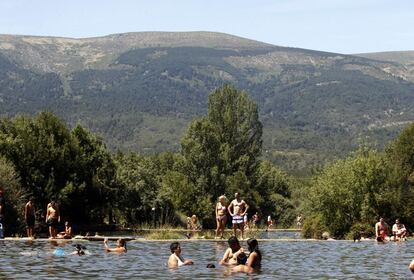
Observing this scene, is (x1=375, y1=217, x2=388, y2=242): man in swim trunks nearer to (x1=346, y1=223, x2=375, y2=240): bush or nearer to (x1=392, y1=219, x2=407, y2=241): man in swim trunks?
(x1=392, y1=219, x2=407, y2=241): man in swim trunks

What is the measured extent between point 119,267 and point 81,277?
11.6 feet

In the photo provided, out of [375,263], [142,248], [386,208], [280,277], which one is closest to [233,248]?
[280,277]

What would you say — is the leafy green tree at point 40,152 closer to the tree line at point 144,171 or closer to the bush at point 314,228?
the tree line at point 144,171

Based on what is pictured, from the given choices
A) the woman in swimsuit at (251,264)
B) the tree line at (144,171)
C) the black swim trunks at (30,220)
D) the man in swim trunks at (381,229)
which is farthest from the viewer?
the tree line at (144,171)

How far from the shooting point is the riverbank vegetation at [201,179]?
57.3 metres

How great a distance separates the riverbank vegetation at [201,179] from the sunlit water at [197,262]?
569 inches

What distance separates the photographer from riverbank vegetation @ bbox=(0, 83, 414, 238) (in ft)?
188

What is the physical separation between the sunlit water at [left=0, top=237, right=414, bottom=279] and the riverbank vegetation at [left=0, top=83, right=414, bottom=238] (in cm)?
1445

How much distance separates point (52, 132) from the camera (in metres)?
79.6

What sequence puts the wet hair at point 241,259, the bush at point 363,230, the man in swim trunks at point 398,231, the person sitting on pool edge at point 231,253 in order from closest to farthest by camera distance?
the wet hair at point 241,259
the person sitting on pool edge at point 231,253
the man in swim trunks at point 398,231
the bush at point 363,230

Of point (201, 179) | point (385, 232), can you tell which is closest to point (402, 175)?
point (385, 232)

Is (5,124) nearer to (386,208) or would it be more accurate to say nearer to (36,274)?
(386,208)

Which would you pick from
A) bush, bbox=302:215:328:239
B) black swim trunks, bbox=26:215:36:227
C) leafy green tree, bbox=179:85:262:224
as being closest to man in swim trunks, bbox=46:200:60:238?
black swim trunks, bbox=26:215:36:227

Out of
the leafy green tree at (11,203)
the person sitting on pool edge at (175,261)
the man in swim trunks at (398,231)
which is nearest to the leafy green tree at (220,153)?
the leafy green tree at (11,203)
